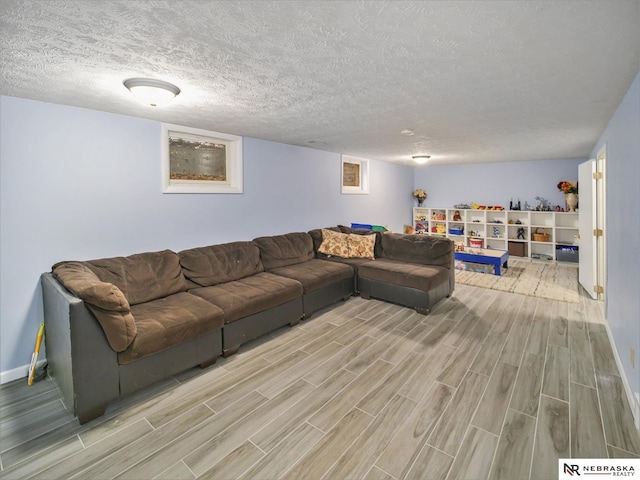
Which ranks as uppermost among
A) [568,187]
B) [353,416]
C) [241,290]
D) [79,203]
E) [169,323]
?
[568,187]

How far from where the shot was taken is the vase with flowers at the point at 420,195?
27.7ft

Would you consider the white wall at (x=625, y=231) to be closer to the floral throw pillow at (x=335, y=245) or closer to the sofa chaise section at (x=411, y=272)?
the sofa chaise section at (x=411, y=272)

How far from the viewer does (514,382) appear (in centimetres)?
244

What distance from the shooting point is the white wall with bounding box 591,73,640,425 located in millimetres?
2062

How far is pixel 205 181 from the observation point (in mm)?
3941

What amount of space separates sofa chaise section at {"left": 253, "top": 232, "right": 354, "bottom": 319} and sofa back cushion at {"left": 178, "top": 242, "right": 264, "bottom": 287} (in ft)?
0.78

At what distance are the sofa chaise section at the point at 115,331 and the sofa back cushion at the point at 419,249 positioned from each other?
117 inches

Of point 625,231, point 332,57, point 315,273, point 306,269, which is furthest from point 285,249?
point 625,231

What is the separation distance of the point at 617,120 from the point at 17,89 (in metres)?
4.97

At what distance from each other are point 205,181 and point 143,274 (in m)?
1.46

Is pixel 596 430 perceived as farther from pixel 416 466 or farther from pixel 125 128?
pixel 125 128

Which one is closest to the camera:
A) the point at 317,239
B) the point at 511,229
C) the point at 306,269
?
the point at 306,269

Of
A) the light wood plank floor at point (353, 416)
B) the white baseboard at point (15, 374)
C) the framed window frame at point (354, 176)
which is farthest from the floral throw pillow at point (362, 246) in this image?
the white baseboard at point (15, 374)

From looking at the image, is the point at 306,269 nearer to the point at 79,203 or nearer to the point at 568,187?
the point at 79,203
